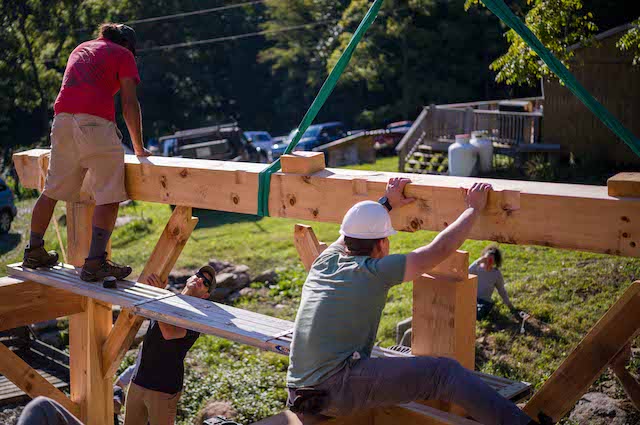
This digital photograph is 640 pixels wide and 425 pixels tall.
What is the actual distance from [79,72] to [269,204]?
1.50 meters

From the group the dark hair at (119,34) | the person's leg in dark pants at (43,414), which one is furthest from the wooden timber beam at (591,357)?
the dark hair at (119,34)

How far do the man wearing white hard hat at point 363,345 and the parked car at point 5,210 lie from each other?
16292mm

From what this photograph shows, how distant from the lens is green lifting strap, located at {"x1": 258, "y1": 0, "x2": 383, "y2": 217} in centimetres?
403

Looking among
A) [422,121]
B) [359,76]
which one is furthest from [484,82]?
[422,121]

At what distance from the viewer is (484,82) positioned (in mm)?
38125

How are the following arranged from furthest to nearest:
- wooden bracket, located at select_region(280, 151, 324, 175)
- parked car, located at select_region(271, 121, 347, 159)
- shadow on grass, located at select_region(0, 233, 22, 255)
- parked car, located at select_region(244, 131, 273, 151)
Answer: parked car, located at select_region(244, 131, 273, 151), parked car, located at select_region(271, 121, 347, 159), shadow on grass, located at select_region(0, 233, 22, 255), wooden bracket, located at select_region(280, 151, 324, 175)

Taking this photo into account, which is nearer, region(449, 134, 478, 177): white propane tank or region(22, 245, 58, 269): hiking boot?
region(22, 245, 58, 269): hiking boot

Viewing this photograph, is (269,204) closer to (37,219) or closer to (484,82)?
(37,219)

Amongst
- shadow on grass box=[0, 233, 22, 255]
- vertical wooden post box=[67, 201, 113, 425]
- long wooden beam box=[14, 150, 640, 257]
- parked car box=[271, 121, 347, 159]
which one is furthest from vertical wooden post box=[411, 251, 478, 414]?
parked car box=[271, 121, 347, 159]

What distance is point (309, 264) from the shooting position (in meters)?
4.43

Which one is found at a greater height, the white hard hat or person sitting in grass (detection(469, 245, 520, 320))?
the white hard hat

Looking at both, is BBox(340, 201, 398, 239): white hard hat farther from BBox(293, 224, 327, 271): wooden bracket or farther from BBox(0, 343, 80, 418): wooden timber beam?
BBox(0, 343, 80, 418): wooden timber beam

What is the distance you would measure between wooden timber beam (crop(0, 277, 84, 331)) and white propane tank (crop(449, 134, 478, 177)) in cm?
1336

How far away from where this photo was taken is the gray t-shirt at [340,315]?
10.7 feet
